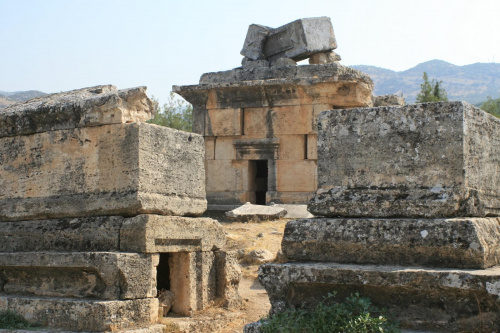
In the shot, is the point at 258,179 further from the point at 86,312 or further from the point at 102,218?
the point at 86,312

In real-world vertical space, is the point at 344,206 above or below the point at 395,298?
above

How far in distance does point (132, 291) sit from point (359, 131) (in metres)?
2.75

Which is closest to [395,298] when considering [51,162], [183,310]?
[183,310]

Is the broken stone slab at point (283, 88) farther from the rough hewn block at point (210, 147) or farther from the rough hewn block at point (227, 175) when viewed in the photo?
the rough hewn block at point (227, 175)

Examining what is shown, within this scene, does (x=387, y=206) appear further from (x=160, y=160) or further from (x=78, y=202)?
(x=78, y=202)

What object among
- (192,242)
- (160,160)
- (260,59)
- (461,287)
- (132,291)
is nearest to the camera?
(461,287)

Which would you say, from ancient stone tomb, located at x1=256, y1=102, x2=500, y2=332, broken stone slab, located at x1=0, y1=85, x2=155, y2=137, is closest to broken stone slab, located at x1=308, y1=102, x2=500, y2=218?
A: ancient stone tomb, located at x1=256, y1=102, x2=500, y2=332

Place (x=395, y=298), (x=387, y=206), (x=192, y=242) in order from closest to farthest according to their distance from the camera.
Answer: (x=395, y=298)
(x=387, y=206)
(x=192, y=242)

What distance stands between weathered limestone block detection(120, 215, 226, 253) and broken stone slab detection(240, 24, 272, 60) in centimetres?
997

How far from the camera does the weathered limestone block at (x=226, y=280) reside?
700 centimetres

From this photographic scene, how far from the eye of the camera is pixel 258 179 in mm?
15914

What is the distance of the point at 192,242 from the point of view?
6.74m

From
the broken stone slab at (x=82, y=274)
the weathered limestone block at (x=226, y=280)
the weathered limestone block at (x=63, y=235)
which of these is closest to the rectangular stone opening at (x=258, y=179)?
the weathered limestone block at (x=226, y=280)

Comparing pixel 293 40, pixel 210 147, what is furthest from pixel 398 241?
pixel 293 40
